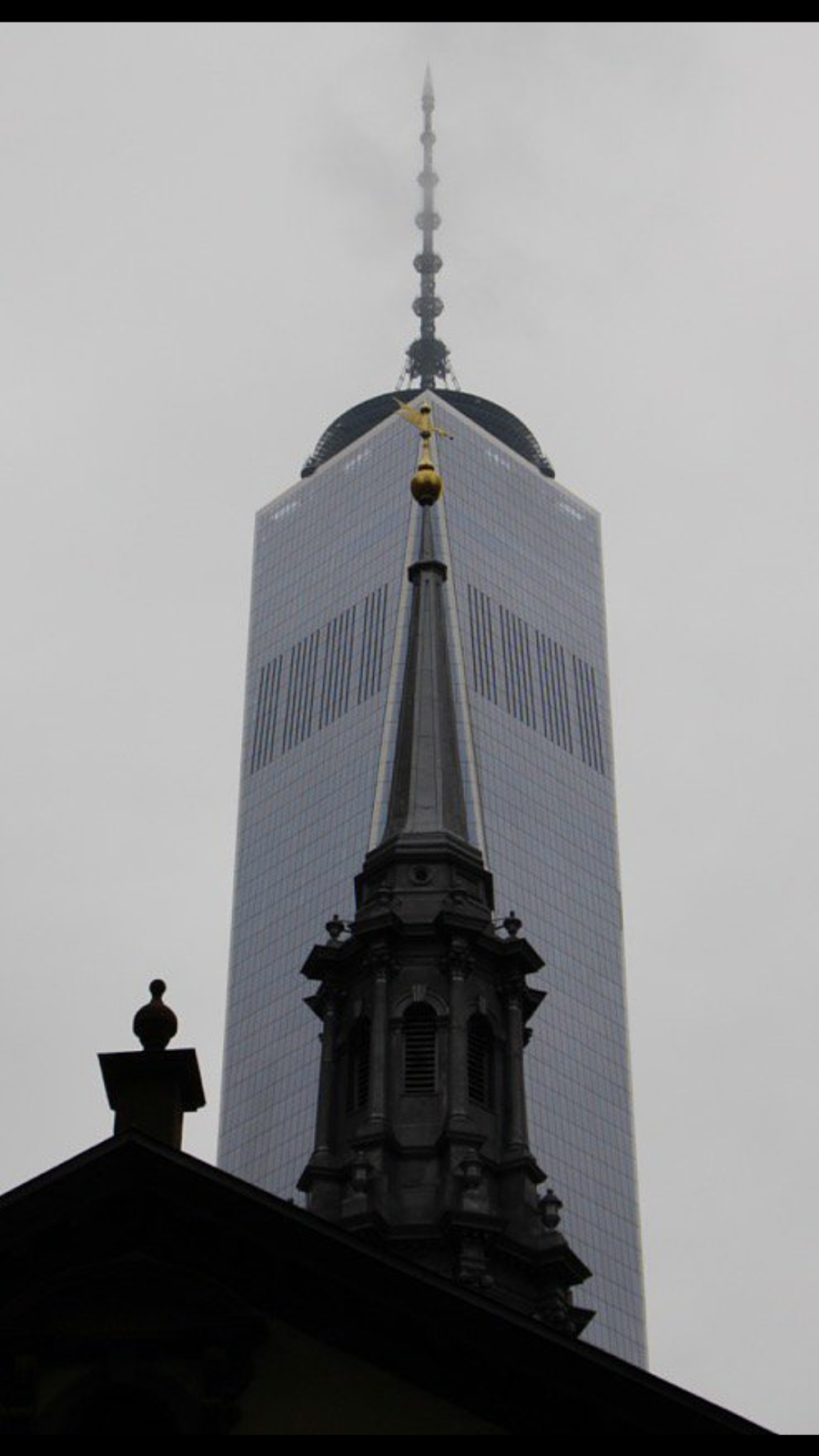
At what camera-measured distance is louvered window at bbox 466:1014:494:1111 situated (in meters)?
45.8

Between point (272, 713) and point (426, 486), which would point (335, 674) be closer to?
point (272, 713)

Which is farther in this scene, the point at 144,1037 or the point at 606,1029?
the point at 606,1029

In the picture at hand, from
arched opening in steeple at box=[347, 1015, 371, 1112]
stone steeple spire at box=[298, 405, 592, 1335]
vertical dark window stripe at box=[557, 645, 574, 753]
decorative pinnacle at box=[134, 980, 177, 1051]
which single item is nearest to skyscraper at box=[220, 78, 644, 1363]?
vertical dark window stripe at box=[557, 645, 574, 753]

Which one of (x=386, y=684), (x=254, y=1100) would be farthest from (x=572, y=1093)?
(x=386, y=684)

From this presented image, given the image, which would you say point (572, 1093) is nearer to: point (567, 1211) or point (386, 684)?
point (567, 1211)

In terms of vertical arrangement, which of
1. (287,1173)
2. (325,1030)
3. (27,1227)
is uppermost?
(287,1173)

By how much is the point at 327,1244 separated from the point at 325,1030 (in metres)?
24.1

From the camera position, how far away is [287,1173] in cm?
12469

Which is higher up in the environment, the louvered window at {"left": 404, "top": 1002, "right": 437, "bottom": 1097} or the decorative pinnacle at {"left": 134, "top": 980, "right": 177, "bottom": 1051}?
the louvered window at {"left": 404, "top": 1002, "right": 437, "bottom": 1097}

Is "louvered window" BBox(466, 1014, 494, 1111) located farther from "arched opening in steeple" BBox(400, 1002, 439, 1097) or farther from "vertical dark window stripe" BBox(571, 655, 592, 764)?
"vertical dark window stripe" BBox(571, 655, 592, 764)

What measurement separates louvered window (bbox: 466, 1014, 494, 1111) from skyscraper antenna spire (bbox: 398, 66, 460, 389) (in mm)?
133855

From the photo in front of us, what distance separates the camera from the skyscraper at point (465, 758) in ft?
438

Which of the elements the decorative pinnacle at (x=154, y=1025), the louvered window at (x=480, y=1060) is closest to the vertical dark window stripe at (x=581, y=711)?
the louvered window at (x=480, y=1060)
